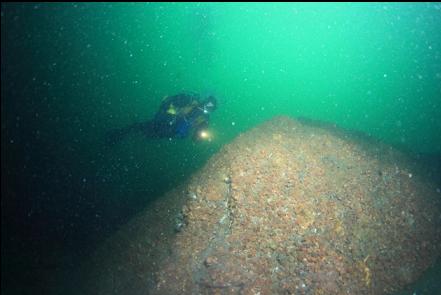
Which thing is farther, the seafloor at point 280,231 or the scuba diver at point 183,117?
the scuba diver at point 183,117

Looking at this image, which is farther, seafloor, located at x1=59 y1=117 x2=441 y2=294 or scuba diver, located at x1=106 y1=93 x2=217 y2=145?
scuba diver, located at x1=106 y1=93 x2=217 y2=145

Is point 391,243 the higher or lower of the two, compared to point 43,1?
lower

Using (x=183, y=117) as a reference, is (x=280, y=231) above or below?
above

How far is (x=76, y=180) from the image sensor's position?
1131cm

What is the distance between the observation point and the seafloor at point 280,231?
5.25 meters

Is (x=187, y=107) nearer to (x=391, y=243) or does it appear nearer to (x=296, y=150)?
(x=296, y=150)

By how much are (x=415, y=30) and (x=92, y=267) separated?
3182 inches

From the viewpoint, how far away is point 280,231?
560cm

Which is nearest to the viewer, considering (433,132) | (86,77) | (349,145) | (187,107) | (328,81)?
(349,145)

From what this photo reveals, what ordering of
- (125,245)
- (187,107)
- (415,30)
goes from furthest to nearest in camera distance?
1. (415,30)
2. (187,107)
3. (125,245)

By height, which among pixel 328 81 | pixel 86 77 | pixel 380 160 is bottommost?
pixel 328 81

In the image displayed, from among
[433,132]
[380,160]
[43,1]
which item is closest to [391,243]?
[380,160]

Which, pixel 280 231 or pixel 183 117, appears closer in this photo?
pixel 280 231

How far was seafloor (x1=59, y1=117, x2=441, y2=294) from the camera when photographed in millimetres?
5254
